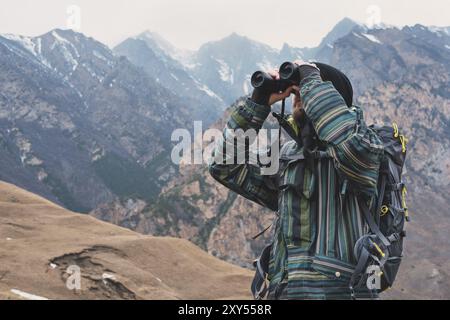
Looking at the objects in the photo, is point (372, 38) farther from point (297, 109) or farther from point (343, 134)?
point (343, 134)

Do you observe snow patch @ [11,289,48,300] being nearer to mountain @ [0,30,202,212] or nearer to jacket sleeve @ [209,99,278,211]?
jacket sleeve @ [209,99,278,211]

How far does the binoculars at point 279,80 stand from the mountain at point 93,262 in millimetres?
8310

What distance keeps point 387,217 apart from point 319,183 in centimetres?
42

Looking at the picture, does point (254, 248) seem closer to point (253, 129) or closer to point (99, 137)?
point (253, 129)

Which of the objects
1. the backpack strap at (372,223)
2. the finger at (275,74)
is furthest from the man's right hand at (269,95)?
the backpack strap at (372,223)

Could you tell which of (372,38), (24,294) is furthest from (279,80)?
(372,38)

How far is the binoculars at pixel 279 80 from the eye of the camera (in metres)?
3.24

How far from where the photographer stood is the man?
10.0ft

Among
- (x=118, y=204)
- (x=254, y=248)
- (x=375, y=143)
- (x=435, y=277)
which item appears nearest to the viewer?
(x=375, y=143)

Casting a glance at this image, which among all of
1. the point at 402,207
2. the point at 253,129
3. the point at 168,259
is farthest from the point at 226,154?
the point at 168,259

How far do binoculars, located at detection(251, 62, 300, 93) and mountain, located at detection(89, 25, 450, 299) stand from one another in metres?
54.6

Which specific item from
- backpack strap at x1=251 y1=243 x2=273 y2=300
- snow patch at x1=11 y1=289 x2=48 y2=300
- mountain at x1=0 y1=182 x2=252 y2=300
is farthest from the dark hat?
snow patch at x1=11 y1=289 x2=48 y2=300

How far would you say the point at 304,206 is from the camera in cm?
335

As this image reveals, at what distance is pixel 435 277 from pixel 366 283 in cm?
6974
